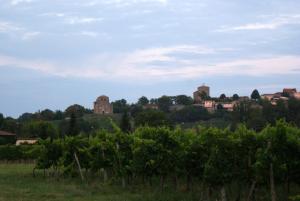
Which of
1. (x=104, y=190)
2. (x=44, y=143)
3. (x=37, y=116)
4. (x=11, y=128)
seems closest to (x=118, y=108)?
(x=37, y=116)

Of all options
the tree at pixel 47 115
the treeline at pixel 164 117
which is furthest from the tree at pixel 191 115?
the tree at pixel 47 115

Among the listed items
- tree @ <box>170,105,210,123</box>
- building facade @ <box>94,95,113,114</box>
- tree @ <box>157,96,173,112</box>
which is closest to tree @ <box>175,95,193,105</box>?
tree @ <box>157,96,173,112</box>

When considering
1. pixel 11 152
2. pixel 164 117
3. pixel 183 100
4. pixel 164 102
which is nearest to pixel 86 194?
pixel 11 152

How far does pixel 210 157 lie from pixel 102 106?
141 metres

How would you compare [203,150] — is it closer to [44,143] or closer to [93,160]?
[93,160]

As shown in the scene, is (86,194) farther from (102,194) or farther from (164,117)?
(164,117)

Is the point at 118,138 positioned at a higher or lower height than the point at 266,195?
higher

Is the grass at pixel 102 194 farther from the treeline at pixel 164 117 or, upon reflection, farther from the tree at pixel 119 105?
the tree at pixel 119 105

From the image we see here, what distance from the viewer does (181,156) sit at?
23.0m

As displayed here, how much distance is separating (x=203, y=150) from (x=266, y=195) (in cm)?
348

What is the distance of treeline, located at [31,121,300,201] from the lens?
17234 millimetres

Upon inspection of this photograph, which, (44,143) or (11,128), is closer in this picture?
(44,143)

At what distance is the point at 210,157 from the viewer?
19.7m

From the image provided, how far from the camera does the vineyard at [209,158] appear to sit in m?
17.3
